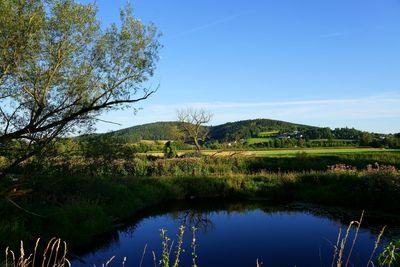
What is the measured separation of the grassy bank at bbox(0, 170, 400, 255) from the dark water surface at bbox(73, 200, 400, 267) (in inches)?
49.0

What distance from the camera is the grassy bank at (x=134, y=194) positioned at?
1426cm

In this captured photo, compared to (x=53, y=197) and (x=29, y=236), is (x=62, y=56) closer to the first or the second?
(x=29, y=236)

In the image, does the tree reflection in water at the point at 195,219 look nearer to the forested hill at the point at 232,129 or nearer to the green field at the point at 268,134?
the forested hill at the point at 232,129

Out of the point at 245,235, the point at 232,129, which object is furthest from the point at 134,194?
the point at 232,129

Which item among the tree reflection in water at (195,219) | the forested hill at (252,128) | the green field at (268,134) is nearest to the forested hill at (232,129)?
the forested hill at (252,128)

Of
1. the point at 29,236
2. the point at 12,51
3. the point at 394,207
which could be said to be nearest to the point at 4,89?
the point at 12,51

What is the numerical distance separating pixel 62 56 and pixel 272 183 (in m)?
19.7

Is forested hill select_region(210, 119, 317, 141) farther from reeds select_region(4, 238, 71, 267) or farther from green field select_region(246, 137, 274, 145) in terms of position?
reeds select_region(4, 238, 71, 267)

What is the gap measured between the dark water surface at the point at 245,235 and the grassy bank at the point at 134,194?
4.08 feet

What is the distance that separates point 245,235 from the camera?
1738 cm

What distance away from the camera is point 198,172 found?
33.3m

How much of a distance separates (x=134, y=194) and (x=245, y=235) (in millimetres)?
9416

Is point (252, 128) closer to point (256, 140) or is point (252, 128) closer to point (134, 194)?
point (256, 140)

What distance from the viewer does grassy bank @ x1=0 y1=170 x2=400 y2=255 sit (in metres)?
14.3
